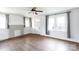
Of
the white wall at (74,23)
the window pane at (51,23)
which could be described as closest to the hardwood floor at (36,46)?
the white wall at (74,23)

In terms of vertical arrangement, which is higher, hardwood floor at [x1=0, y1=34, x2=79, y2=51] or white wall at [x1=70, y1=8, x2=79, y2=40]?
white wall at [x1=70, y1=8, x2=79, y2=40]

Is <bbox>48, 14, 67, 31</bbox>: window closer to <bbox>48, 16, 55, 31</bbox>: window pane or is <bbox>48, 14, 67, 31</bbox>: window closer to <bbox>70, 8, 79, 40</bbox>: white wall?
<bbox>48, 16, 55, 31</bbox>: window pane

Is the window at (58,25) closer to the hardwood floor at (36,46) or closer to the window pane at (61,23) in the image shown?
the window pane at (61,23)

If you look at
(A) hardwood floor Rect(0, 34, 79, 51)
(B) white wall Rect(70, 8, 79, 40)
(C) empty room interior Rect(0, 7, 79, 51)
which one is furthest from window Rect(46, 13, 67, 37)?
(A) hardwood floor Rect(0, 34, 79, 51)

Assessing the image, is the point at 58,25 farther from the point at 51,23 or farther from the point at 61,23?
the point at 51,23

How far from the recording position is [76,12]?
4.80 meters

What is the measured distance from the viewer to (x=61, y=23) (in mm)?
5816

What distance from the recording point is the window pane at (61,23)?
18.4ft

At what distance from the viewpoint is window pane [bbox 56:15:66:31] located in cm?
562

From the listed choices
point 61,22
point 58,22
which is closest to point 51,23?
point 58,22

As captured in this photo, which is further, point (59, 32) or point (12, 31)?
point (59, 32)
